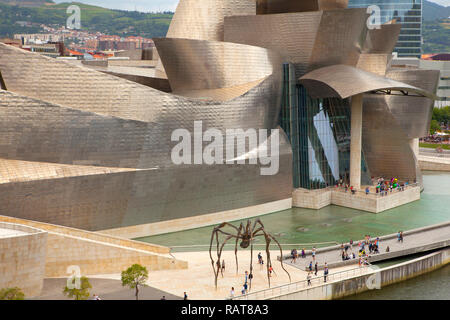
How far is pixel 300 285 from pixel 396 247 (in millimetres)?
7827

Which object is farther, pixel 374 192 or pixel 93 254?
pixel 374 192

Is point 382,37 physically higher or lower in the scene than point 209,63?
higher

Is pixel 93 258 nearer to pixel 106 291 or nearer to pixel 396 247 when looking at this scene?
pixel 106 291

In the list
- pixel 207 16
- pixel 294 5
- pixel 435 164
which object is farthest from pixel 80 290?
pixel 435 164

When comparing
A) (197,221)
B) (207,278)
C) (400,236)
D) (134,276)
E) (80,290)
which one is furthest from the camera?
(197,221)

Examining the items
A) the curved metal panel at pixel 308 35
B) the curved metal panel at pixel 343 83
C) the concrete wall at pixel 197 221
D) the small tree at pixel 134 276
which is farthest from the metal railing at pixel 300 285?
the curved metal panel at pixel 308 35

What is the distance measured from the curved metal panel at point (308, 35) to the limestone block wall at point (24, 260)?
22.2 metres

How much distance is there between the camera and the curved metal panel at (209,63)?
34656mm

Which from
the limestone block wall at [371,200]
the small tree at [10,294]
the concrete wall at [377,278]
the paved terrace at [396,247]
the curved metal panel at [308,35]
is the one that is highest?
the curved metal panel at [308,35]

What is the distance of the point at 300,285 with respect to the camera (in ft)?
79.8

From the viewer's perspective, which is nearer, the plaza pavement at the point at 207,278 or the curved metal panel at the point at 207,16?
the plaza pavement at the point at 207,278

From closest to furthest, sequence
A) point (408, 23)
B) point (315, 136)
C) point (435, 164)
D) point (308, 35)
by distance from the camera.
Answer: point (308, 35) → point (315, 136) → point (435, 164) → point (408, 23)

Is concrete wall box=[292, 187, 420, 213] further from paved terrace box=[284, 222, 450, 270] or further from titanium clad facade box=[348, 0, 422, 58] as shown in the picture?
titanium clad facade box=[348, 0, 422, 58]

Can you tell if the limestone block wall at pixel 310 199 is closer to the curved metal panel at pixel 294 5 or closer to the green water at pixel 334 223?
the green water at pixel 334 223
